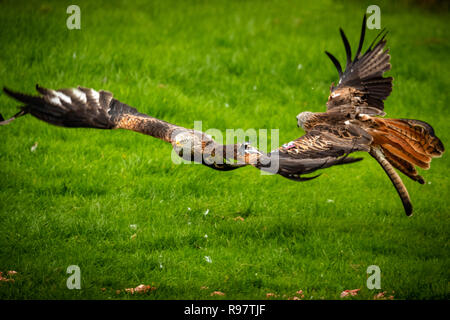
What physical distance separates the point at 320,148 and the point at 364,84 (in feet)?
6.89

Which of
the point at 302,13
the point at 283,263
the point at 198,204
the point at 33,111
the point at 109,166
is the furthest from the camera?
the point at 302,13

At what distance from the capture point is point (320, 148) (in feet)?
24.0

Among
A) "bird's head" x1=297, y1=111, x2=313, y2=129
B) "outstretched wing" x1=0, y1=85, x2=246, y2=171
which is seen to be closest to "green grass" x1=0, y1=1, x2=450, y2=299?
"bird's head" x1=297, y1=111, x2=313, y2=129

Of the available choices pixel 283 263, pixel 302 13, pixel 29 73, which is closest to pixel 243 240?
pixel 283 263

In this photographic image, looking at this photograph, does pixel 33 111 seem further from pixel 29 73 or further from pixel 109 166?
pixel 29 73

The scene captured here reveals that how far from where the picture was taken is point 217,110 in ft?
39.3

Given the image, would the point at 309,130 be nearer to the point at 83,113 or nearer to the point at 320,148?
the point at 320,148

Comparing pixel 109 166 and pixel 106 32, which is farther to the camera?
pixel 106 32

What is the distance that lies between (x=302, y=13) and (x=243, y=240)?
978 centimetres

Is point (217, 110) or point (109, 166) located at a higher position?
point (217, 110)

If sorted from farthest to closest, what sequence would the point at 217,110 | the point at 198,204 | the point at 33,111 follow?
the point at 217,110 → the point at 198,204 → the point at 33,111

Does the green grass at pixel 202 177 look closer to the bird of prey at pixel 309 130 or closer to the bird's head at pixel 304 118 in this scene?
the bird of prey at pixel 309 130

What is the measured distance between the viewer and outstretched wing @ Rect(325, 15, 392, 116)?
8.59m

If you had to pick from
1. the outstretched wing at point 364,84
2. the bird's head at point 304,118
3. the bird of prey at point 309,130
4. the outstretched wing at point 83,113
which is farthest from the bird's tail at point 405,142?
the outstretched wing at point 83,113
